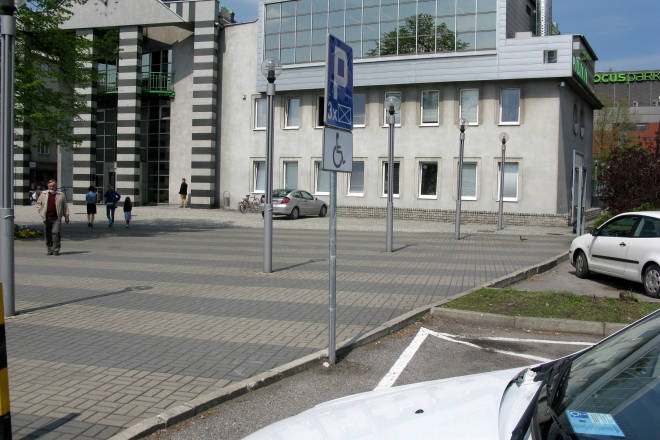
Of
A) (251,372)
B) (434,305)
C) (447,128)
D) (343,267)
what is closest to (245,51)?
(447,128)

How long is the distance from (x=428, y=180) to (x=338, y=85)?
90.3ft

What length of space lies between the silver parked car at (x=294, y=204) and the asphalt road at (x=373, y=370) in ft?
69.7

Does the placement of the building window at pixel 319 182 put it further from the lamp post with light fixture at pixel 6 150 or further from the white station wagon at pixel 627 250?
the lamp post with light fixture at pixel 6 150

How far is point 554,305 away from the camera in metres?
8.55

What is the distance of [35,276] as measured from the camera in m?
11.2

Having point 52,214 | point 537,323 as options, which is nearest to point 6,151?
point 537,323

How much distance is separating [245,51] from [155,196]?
12170mm

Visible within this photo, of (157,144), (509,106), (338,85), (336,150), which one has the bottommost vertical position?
(336,150)

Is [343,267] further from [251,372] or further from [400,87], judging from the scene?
[400,87]

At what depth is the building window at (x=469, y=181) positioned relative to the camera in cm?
3164

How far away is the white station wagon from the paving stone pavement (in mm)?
1776

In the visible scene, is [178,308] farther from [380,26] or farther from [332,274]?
[380,26]

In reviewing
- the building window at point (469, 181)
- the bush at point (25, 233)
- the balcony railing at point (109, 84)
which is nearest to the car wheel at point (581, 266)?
the bush at point (25, 233)

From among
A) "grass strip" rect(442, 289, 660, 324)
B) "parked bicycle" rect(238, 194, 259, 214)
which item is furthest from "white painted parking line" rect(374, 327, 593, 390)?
"parked bicycle" rect(238, 194, 259, 214)
